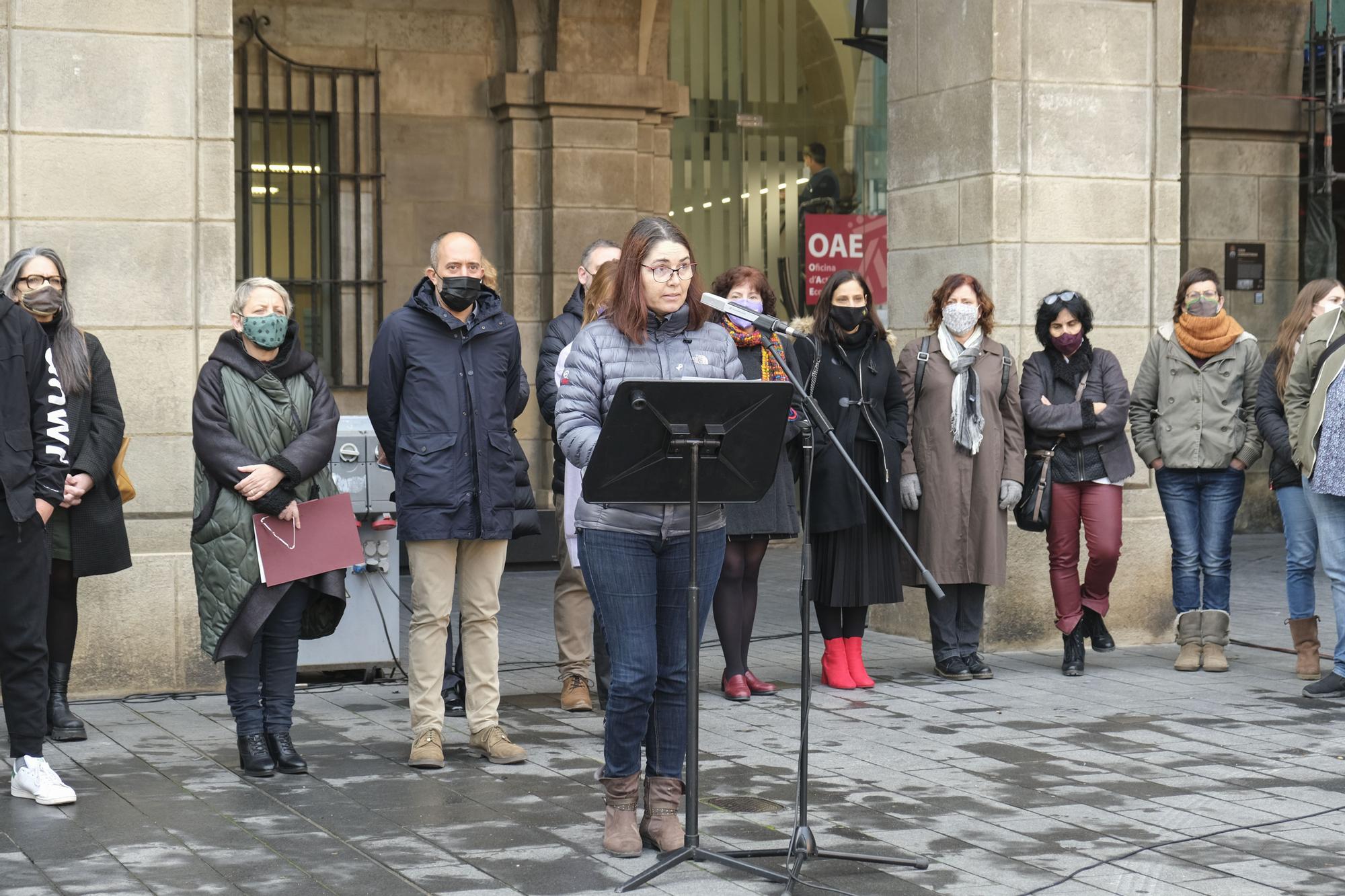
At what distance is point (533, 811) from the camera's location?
611cm

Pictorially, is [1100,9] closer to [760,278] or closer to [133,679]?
[760,278]

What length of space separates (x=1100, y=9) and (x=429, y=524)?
5252 millimetres

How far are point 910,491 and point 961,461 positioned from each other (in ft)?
0.97

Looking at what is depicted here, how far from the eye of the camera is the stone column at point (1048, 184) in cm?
984

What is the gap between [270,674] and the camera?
22.7ft

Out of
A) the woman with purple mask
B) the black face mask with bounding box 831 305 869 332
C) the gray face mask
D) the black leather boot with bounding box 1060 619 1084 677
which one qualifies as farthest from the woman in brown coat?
the gray face mask

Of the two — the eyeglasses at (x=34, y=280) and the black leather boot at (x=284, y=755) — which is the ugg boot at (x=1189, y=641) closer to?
the black leather boot at (x=284, y=755)

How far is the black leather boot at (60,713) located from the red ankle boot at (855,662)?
3417 millimetres

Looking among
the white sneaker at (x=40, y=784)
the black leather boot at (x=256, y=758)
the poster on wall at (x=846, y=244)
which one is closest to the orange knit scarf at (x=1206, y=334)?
the black leather boot at (x=256, y=758)

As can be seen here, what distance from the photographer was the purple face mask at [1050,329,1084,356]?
29.6 ft

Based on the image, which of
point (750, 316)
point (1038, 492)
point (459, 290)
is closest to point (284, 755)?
point (459, 290)

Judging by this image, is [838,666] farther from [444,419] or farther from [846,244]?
[846,244]

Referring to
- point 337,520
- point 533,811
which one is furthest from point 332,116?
point 533,811

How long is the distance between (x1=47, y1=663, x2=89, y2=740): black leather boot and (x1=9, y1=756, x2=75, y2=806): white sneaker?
1064 millimetres
